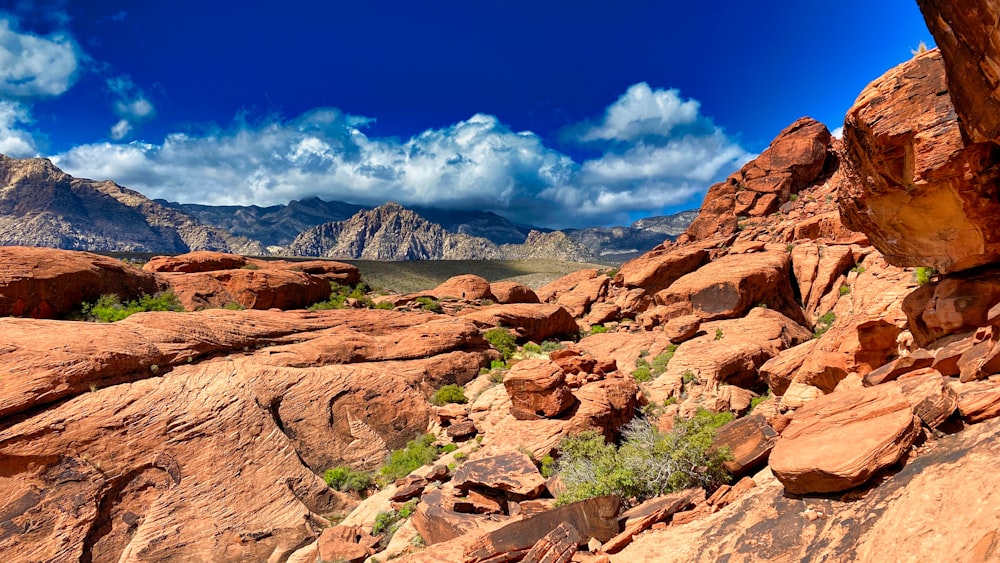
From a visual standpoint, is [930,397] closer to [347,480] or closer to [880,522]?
[880,522]

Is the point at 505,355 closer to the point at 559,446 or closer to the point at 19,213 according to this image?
the point at 559,446

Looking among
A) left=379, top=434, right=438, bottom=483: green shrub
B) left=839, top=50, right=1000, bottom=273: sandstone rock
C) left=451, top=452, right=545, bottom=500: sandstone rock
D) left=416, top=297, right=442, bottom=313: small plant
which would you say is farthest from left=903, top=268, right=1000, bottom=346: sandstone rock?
left=416, top=297, right=442, bottom=313: small plant

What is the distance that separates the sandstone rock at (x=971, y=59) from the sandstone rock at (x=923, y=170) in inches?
20.7

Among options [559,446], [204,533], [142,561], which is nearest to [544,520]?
[559,446]

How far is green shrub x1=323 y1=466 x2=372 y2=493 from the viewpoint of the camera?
14.3m

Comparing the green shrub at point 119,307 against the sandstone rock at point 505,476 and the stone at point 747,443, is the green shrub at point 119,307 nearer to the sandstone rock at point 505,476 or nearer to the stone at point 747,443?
the sandstone rock at point 505,476

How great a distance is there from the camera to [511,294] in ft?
124

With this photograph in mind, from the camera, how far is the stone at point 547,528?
8.57 meters

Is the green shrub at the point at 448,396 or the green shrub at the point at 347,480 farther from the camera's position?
the green shrub at the point at 448,396

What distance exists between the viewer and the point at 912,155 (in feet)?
24.5

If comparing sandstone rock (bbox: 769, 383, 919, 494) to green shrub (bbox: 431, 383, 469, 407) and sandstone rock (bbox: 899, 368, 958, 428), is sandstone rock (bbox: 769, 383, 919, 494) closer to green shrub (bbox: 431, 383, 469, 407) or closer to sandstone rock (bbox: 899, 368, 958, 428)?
sandstone rock (bbox: 899, 368, 958, 428)

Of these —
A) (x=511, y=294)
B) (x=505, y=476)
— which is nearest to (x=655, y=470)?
(x=505, y=476)

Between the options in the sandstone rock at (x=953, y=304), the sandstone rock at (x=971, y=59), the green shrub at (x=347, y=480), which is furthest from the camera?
the green shrub at (x=347, y=480)

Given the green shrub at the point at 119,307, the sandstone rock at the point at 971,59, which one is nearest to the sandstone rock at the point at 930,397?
the sandstone rock at the point at 971,59
